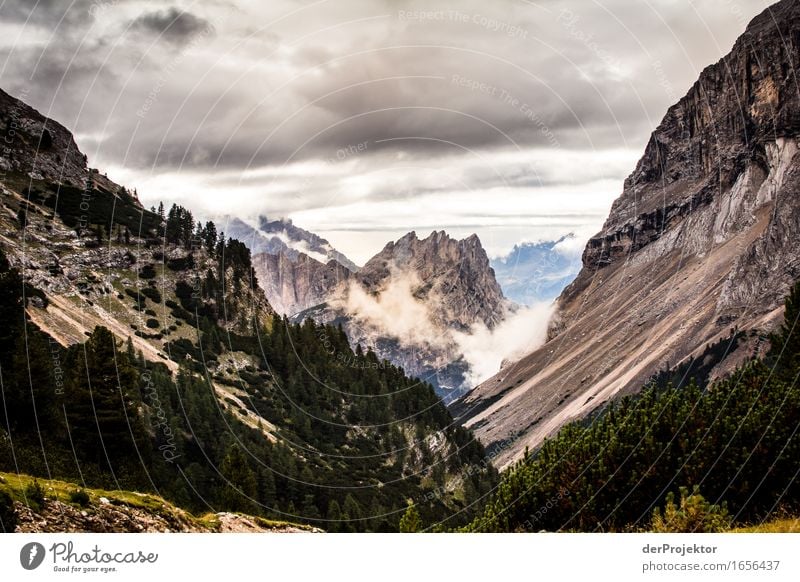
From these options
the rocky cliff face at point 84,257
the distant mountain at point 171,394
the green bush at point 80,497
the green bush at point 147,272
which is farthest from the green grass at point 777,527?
the green bush at point 147,272

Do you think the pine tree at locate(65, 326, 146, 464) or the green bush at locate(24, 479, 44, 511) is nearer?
the green bush at locate(24, 479, 44, 511)

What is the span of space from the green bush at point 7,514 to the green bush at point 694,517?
86.0 feet

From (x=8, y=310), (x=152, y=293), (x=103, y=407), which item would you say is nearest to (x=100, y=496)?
(x=103, y=407)

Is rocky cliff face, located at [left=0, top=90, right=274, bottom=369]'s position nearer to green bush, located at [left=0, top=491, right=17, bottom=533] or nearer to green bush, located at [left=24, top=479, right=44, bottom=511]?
green bush, located at [left=24, top=479, right=44, bottom=511]

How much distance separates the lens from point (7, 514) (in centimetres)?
2762

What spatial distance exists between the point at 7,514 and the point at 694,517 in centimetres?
2716

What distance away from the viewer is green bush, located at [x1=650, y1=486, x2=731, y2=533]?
29.9 metres

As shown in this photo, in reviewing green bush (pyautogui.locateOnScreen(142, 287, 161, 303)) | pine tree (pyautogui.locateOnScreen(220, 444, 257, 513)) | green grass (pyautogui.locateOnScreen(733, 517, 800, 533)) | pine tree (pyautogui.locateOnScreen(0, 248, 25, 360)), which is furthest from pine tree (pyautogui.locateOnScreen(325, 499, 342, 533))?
green bush (pyautogui.locateOnScreen(142, 287, 161, 303))

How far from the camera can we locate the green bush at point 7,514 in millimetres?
27297

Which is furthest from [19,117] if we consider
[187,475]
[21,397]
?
[21,397]

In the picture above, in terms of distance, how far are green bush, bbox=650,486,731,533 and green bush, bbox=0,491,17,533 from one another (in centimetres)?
2621

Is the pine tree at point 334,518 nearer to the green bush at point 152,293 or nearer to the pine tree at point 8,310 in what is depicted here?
the pine tree at point 8,310

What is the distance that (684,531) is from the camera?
101 feet
